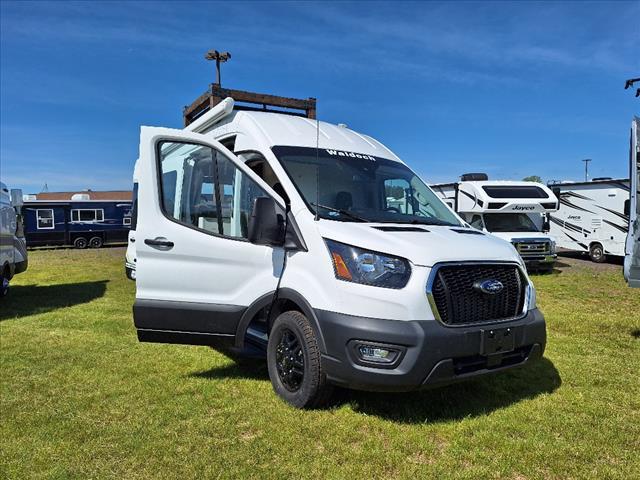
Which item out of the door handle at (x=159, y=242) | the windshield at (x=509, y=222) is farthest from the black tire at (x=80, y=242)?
the door handle at (x=159, y=242)

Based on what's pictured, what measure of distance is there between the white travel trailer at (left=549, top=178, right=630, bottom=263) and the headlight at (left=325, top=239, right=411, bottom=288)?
1451cm

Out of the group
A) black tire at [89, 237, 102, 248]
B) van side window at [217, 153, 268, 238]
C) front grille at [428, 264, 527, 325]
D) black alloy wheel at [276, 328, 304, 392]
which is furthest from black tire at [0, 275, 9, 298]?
black tire at [89, 237, 102, 248]

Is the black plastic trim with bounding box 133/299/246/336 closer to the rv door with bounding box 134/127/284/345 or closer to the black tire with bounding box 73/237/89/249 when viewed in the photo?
the rv door with bounding box 134/127/284/345

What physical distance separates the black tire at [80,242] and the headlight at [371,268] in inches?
1073

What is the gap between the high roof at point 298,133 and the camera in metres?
4.70

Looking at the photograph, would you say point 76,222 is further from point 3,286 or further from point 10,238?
point 3,286

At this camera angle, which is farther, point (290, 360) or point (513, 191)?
point (513, 191)

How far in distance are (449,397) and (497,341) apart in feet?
2.88

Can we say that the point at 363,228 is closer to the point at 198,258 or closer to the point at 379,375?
the point at 379,375

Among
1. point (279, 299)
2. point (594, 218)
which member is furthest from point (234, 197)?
point (594, 218)

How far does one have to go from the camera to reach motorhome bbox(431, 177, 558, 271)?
44.3 feet

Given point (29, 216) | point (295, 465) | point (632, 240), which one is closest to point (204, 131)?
point (295, 465)

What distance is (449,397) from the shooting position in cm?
430

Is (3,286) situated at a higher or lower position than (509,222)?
lower
